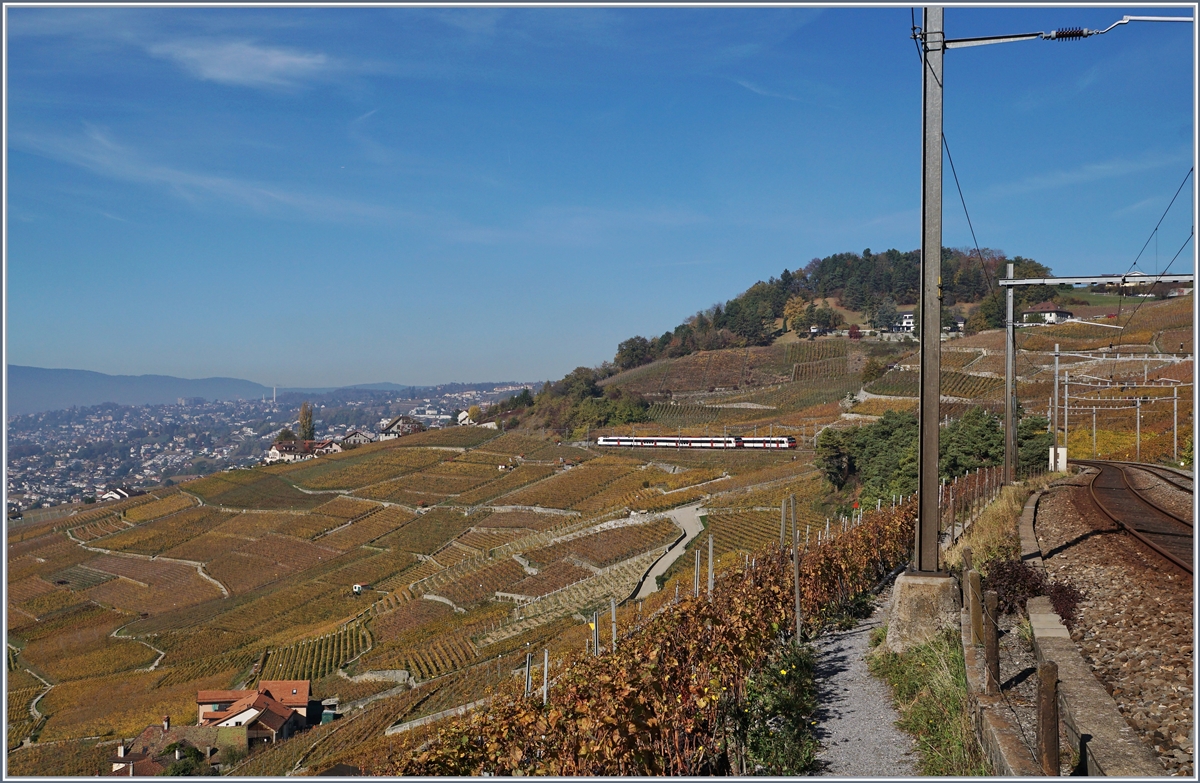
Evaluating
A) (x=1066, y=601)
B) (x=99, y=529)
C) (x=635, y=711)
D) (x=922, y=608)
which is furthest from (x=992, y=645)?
(x=99, y=529)

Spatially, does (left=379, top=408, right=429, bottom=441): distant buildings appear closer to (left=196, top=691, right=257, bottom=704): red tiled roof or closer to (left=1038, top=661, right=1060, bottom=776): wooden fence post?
(left=196, top=691, right=257, bottom=704): red tiled roof

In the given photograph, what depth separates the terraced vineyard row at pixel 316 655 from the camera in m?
30.0

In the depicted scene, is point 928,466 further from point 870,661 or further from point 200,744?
point 200,744

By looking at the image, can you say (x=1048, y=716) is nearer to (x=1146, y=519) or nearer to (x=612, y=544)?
(x=1146, y=519)

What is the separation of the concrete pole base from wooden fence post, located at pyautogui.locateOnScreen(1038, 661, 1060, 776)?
120 inches

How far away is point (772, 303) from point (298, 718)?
97.3 meters

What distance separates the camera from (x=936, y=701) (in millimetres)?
4727

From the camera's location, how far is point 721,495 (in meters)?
43.6

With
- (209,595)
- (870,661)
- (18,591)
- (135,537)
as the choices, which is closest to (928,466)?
(870,661)

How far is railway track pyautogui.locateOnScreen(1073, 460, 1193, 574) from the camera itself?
23.3 feet

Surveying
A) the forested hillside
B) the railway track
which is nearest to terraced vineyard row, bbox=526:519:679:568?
the railway track

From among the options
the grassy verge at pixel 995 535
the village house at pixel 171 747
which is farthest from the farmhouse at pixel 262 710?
the grassy verge at pixel 995 535

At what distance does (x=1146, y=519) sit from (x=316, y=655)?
29165mm

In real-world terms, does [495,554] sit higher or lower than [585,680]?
lower
